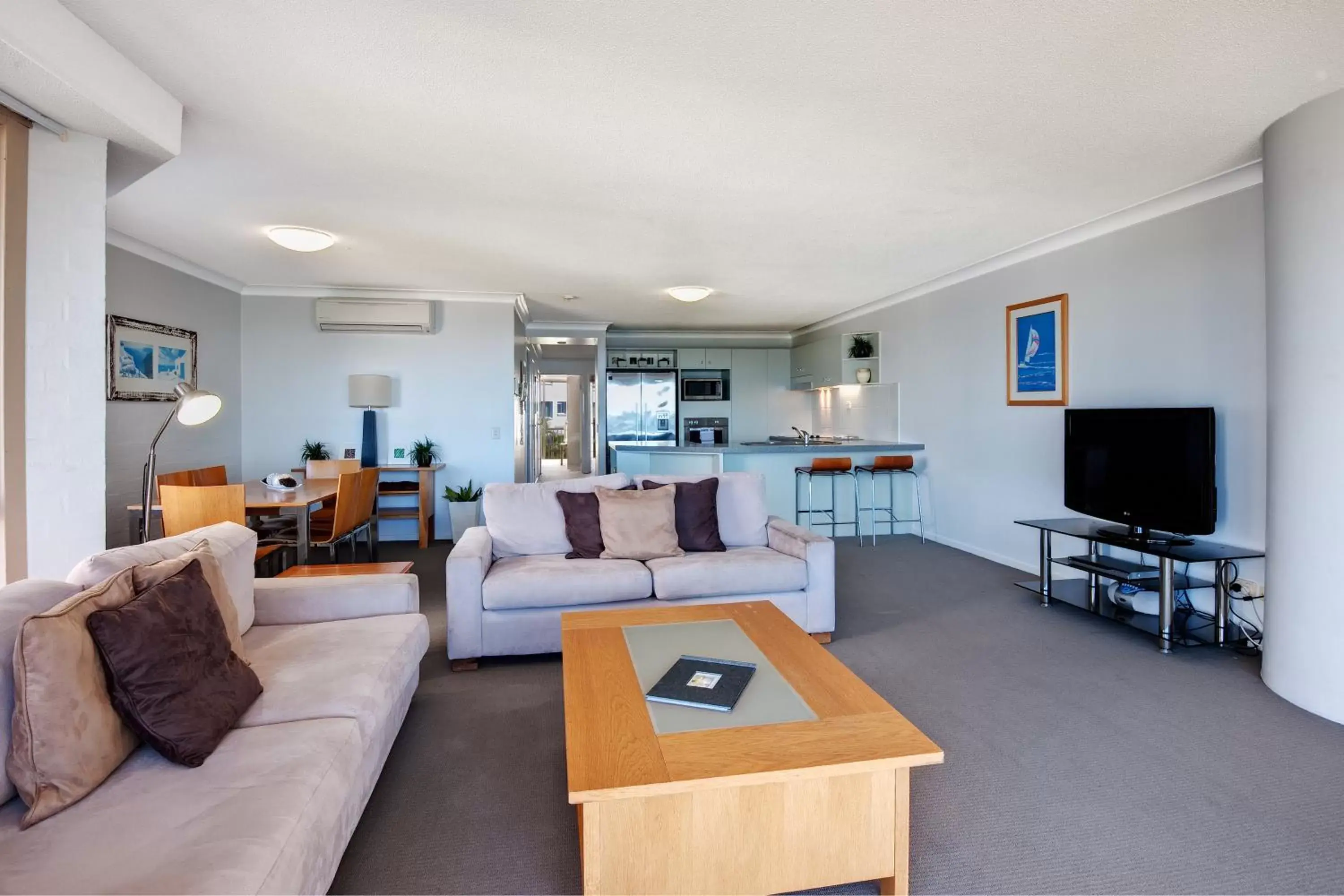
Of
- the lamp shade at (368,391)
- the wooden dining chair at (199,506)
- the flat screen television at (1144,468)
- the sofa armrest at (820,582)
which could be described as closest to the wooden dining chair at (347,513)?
the wooden dining chair at (199,506)

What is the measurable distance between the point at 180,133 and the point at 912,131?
3.02 metres

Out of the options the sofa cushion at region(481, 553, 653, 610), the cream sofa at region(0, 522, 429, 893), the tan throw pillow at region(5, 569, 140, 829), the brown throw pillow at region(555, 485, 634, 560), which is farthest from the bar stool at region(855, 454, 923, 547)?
the tan throw pillow at region(5, 569, 140, 829)

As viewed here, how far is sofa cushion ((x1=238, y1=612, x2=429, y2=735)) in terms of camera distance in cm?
175

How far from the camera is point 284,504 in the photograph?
376 centimetres

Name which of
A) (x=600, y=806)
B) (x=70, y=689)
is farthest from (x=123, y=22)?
(x=600, y=806)

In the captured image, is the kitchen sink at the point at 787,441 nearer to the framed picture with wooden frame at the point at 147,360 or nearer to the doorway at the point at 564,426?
the doorway at the point at 564,426

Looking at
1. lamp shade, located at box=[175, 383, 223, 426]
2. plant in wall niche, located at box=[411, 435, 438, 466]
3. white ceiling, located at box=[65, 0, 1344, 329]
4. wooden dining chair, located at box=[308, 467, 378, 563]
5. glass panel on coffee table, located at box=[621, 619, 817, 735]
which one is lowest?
glass panel on coffee table, located at box=[621, 619, 817, 735]

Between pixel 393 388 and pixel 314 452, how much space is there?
890 mm

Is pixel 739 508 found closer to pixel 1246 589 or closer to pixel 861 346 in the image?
pixel 1246 589

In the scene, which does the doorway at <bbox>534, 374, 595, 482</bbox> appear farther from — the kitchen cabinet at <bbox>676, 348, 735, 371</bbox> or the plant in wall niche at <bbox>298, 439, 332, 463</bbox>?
the plant in wall niche at <bbox>298, 439, 332, 463</bbox>

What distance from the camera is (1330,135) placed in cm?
247

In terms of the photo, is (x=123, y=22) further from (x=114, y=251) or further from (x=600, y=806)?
(x=114, y=251)

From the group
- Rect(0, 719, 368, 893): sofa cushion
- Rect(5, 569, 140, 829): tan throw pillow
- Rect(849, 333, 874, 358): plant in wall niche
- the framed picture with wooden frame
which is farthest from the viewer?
Rect(849, 333, 874, 358): plant in wall niche

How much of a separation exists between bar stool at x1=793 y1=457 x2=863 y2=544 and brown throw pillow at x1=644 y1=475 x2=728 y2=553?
256cm
